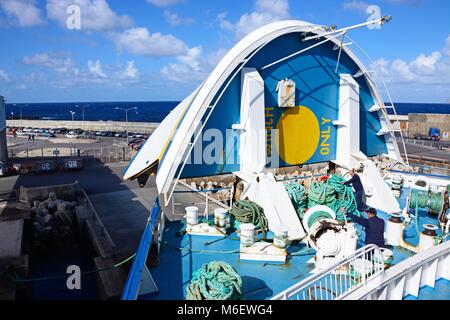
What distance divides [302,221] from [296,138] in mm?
2743

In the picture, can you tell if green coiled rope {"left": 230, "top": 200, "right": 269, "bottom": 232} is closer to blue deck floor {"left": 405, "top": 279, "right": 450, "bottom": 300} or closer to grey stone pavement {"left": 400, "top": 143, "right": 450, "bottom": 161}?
blue deck floor {"left": 405, "top": 279, "right": 450, "bottom": 300}

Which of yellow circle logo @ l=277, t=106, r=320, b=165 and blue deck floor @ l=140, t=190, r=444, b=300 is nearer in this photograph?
blue deck floor @ l=140, t=190, r=444, b=300

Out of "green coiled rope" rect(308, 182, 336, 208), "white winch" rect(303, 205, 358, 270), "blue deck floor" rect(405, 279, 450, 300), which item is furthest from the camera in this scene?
"green coiled rope" rect(308, 182, 336, 208)

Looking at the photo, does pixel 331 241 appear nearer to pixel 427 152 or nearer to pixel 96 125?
pixel 427 152

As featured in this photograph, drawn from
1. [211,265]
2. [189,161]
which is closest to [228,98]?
[189,161]

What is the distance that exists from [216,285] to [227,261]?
7.30 feet

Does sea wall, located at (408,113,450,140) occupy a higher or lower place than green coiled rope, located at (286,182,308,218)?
higher

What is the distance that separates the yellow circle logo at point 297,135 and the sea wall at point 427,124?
58.3 m

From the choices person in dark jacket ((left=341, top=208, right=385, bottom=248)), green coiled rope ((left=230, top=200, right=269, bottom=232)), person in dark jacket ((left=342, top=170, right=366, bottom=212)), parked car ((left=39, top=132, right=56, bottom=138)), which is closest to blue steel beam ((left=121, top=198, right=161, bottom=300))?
green coiled rope ((left=230, top=200, right=269, bottom=232))

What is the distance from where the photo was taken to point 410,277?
6.14m

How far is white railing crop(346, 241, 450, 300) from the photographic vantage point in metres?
5.59

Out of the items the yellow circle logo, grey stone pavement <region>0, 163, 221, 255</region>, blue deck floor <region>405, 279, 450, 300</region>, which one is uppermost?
the yellow circle logo

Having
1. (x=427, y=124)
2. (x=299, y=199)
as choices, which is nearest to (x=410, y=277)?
(x=299, y=199)

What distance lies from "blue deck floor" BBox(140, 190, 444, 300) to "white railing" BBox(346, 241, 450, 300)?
105 centimetres
